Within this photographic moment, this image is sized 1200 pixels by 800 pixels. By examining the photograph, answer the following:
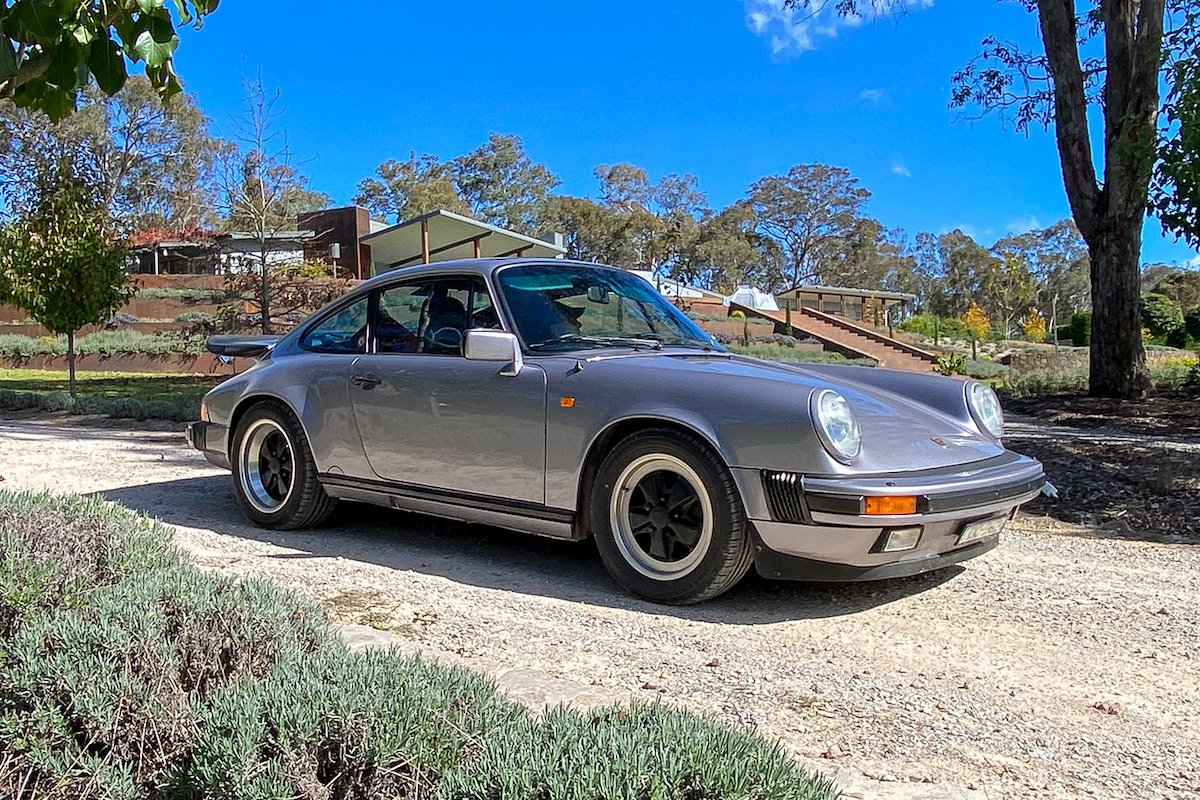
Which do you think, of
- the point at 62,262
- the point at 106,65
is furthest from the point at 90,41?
the point at 62,262

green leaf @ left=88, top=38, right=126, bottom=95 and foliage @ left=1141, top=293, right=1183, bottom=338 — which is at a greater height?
foliage @ left=1141, top=293, right=1183, bottom=338

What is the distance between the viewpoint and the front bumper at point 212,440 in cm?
566

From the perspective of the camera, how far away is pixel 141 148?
51125mm

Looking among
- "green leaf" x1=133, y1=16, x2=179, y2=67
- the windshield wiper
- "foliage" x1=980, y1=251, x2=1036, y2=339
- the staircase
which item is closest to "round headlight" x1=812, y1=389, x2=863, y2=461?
the windshield wiper

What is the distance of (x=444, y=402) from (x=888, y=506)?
86.8 inches

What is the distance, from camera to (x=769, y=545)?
12.0ft

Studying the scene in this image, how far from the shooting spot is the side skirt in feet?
13.9

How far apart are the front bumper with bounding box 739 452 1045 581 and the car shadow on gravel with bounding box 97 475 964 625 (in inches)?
11.3

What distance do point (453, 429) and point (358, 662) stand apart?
2.38 meters

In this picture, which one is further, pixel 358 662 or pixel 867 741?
pixel 867 741

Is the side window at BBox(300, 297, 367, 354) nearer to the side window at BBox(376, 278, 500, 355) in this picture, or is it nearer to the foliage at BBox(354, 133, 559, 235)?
the side window at BBox(376, 278, 500, 355)

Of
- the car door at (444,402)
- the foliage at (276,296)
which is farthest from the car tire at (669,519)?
the foliage at (276,296)

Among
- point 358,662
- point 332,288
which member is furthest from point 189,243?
point 358,662

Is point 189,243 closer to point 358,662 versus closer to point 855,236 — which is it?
point 358,662
